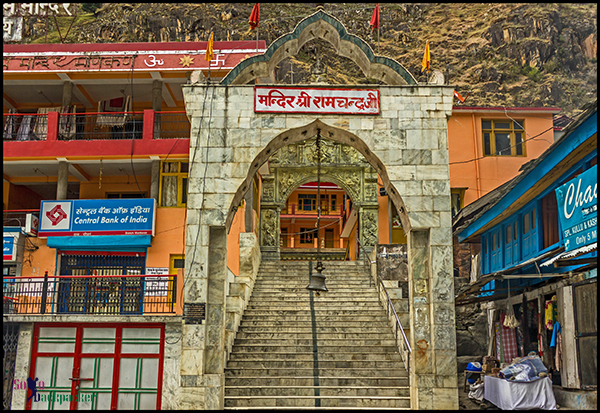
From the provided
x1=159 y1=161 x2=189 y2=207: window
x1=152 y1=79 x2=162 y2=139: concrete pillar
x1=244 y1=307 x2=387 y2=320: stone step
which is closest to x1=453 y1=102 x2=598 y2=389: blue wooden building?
x1=244 y1=307 x2=387 y2=320: stone step

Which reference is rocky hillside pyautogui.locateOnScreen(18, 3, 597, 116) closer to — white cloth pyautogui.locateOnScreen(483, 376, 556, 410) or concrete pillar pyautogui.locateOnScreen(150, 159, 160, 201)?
concrete pillar pyautogui.locateOnScreen(150, 159, 160, 201)

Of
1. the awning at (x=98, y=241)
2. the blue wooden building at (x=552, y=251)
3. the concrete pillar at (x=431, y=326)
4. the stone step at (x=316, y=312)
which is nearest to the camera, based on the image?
the concrete pillar at (x=431, y=326)

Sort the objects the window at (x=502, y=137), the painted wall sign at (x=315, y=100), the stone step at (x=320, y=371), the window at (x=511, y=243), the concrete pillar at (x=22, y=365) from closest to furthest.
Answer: the painted wall sign at (x=315, y=100) → the stone step at (x=320, y=371) → the concrete pillar at (x=22, y=365) → the window at (x=511, y=243) → the window at (x=502, y=137)

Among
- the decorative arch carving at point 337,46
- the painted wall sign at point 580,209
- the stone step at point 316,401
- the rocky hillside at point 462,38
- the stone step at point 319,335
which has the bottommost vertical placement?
the stone step at point 316,401

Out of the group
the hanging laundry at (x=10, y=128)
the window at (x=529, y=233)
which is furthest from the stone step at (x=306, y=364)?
the hanging laundry at (x=10, y=128)

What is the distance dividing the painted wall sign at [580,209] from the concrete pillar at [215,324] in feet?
21.7

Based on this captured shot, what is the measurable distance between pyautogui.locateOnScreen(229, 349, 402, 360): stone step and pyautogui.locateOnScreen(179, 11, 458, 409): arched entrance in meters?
2.82

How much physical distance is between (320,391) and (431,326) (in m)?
2.91

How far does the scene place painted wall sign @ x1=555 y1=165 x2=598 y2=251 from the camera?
33.2 feet

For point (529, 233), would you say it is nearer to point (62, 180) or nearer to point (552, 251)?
point (552, 251)

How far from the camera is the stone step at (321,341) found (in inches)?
543

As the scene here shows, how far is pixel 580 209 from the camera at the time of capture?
10617mm

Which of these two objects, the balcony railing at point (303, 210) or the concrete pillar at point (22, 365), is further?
the balcony railing at point (303, 210)

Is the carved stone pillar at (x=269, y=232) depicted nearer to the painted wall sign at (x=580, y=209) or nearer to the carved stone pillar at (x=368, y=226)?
the carved stone pillar at (x=368, y=226)
